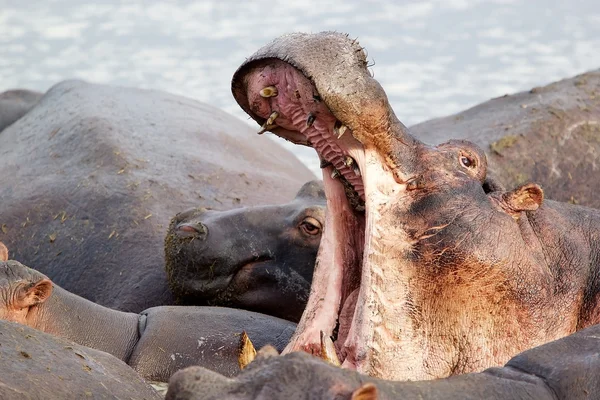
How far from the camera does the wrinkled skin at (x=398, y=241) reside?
147 inches

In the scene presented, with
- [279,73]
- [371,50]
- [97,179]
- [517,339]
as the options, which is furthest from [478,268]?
[371,50]

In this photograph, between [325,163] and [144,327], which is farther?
[144,327]

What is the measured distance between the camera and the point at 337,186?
4.03 m

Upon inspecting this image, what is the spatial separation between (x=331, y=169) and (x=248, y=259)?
1.17m

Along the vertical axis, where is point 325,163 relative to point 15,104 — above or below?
above

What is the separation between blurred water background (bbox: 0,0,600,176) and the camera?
11.3 m

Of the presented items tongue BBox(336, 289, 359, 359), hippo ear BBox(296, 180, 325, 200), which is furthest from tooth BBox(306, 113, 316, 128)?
hippo ear BBox(296, 180, 325, 200)

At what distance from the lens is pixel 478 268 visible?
152 inches

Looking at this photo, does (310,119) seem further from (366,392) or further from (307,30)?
(307,30)

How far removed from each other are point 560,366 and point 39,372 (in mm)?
1210

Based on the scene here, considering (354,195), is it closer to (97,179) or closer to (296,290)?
(296,290)

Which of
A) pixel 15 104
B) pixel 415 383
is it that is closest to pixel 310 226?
pixel 415 383

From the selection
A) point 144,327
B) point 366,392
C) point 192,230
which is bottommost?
point 144,327

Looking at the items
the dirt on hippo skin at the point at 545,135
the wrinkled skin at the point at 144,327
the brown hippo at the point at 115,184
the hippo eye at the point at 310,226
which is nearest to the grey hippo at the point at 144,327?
the wrinkled skin at the point at 144,327
